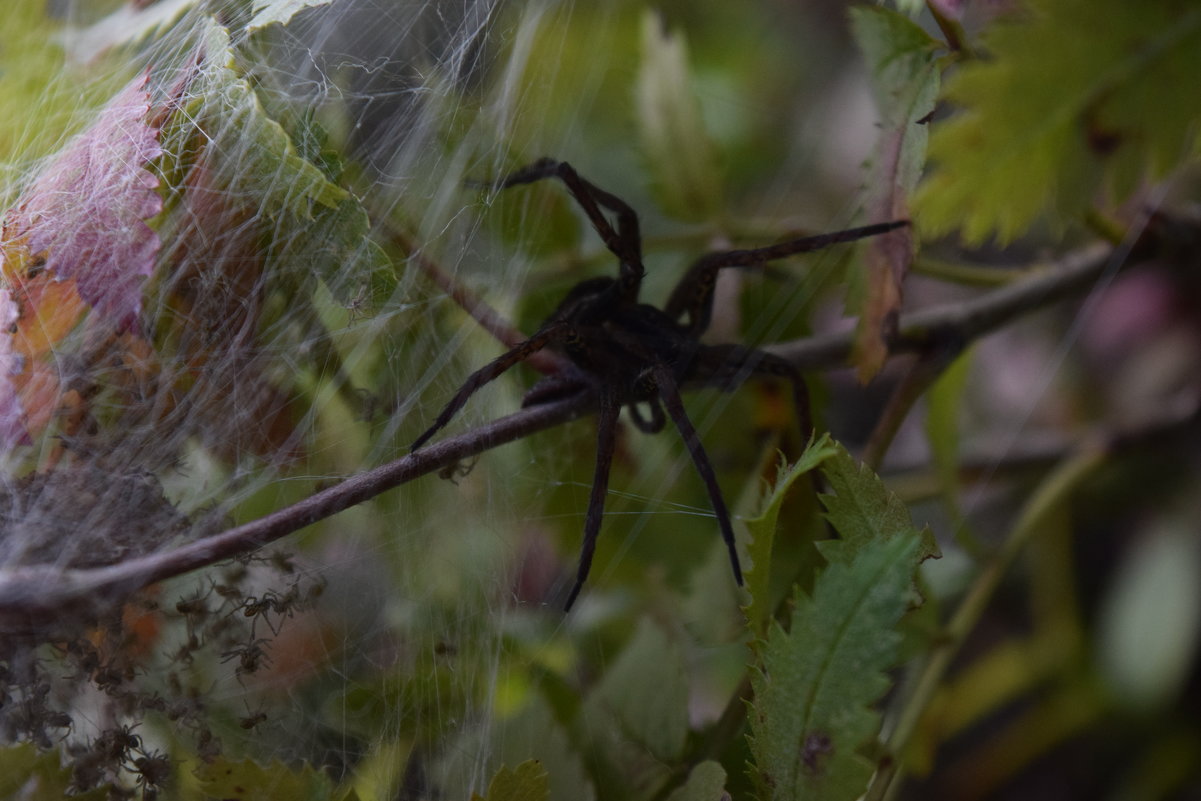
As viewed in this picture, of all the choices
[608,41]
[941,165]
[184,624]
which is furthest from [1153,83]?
[184,624]

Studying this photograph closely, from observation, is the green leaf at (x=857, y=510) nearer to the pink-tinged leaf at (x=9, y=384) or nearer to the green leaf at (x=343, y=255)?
the green leaf at (x=343, y=255)

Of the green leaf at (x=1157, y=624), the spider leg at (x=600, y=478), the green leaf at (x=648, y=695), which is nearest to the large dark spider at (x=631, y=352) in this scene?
the spider leg at (x=600, y=478)

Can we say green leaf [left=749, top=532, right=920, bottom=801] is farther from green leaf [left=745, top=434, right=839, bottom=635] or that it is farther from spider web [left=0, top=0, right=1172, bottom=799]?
spider web [left=0, top=0, right=1172, bottom=799]

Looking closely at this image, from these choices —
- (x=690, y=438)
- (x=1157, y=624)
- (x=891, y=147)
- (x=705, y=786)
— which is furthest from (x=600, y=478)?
(x=1157, y=624)

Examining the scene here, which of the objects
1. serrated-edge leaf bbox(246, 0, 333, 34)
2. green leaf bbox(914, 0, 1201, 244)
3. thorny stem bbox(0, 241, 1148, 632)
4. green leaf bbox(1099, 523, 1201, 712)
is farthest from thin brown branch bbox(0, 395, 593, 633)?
green leaf bbox(1099, 523, 1201, 712)

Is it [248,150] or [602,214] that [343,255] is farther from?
[602,214]
